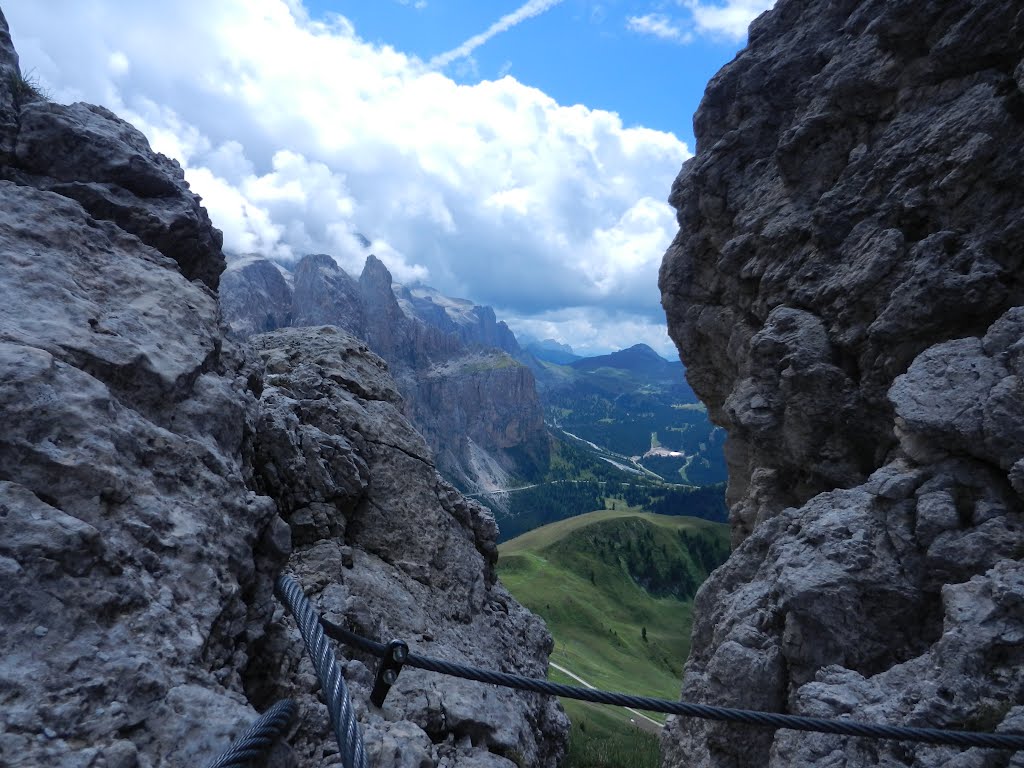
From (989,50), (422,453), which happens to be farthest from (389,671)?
(989,50)

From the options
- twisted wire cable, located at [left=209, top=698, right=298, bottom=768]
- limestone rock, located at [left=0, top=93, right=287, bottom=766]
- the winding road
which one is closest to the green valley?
the winding road

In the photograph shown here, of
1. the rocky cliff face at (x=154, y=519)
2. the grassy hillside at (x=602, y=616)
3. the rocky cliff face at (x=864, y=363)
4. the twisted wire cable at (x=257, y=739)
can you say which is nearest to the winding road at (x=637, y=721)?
the grassy hillside at (x=602, y=616)

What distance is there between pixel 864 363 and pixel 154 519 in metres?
29.7

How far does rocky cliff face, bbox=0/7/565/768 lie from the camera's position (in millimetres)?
5492

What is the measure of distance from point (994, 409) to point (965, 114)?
1649 cm

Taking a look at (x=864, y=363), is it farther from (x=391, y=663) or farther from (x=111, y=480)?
(x=111, y=480)

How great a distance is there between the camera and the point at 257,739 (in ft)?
17.1

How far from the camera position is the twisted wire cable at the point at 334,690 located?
493 cm

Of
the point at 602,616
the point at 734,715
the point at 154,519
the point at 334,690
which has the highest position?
the point at 154,519

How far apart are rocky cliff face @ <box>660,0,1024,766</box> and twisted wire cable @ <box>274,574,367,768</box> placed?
11187 mm

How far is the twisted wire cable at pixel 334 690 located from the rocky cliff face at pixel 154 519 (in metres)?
1.03

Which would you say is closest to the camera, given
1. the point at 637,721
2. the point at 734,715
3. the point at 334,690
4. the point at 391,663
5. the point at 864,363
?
the point at 334,690

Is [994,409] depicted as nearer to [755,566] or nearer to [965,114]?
[755,566]

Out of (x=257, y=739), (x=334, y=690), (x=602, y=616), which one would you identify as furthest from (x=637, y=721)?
(x=602, y=616)
